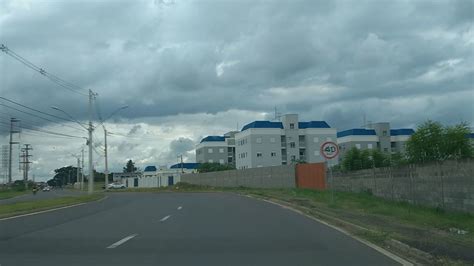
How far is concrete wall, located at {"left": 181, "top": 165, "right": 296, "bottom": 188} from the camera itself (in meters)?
59.5

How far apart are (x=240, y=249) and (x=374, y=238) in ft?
12.5

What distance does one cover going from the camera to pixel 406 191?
26812mm

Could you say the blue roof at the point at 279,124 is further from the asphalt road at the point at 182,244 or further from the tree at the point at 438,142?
the asphalt road at the point at 182,244

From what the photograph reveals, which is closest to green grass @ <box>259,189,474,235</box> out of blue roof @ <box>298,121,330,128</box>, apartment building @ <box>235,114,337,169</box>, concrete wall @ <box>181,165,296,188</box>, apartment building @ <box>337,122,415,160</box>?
concrete wall @ <box>181,165,296,188</box>

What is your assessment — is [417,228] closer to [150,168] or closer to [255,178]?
[255,178]

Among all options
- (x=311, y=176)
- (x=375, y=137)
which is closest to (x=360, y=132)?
(x=375, y=137)

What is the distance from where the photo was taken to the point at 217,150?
15650 centimetres

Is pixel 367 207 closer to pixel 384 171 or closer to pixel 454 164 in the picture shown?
pixel 384 171

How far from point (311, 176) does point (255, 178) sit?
19691mm

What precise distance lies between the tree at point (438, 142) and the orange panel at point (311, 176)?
18417 mm

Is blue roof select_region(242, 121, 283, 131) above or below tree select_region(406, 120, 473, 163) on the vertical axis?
above

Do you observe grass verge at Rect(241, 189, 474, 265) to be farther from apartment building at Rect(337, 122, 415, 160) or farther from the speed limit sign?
apartment building at Rect(337, 122, 415, 160)

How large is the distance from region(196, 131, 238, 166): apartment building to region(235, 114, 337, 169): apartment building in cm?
2510

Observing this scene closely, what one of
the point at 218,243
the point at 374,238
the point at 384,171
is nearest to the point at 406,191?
the point at 384,171
